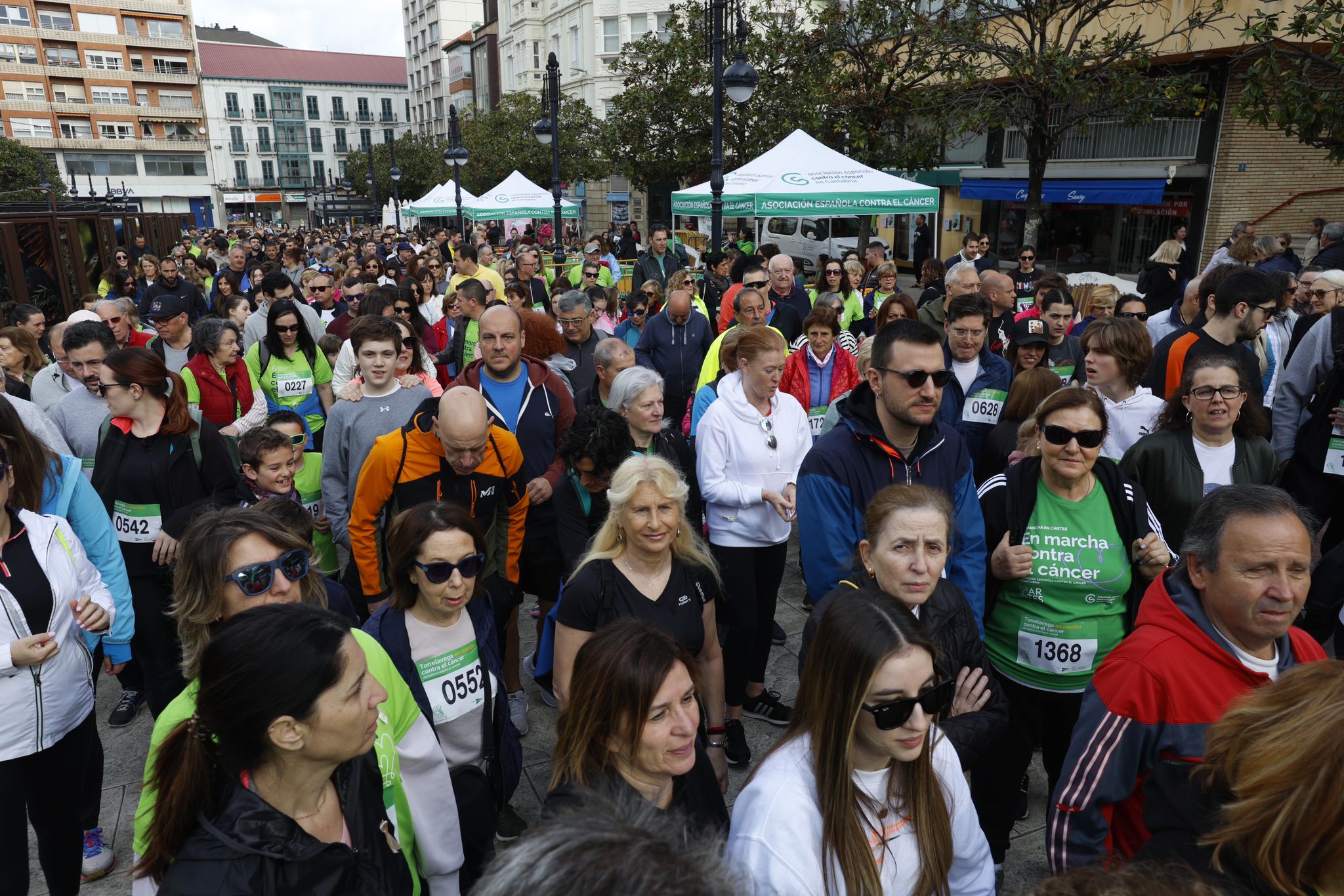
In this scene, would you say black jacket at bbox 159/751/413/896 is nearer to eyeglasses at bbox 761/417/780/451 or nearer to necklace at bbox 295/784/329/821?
necklace at bbox 295/784/329/821

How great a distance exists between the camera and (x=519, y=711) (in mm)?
4453

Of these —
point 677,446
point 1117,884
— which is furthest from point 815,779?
point 677,446

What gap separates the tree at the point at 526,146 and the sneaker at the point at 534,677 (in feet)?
102

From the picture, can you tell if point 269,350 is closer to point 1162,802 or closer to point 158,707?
point 158,707

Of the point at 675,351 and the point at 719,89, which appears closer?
the point at 675,351

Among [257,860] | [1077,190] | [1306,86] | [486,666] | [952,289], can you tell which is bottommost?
[486,666]

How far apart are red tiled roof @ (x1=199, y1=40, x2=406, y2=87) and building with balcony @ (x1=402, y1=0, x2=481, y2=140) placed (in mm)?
4582

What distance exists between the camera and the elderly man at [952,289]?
7074mm

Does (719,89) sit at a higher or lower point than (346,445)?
higher

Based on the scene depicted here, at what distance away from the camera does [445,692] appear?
297cm

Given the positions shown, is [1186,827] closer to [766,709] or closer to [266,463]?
[766,709]

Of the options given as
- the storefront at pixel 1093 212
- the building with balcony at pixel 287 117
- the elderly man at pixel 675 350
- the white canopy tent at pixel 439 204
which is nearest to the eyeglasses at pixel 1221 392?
the elderly man at pixel 675 350

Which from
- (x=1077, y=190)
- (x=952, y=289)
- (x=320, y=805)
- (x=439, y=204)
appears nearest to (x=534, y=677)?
(x=320, y=805)

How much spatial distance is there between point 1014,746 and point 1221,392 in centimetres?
173
